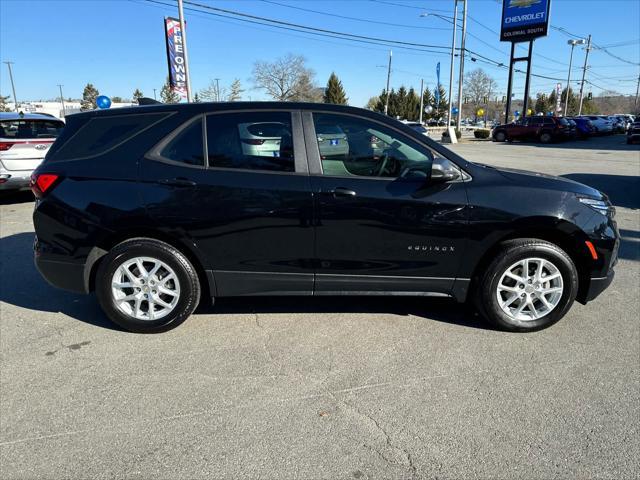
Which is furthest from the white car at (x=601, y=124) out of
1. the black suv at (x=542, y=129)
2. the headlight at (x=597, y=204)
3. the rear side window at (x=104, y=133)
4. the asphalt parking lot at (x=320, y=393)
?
the rear side window at (x=104, y=133)

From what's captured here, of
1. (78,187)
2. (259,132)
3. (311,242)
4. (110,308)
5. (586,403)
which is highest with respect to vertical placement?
(259,132)

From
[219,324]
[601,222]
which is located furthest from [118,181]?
[601,222]

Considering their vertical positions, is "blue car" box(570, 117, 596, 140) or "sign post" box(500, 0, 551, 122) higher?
"sign post" box(500, 0, 551, 122)

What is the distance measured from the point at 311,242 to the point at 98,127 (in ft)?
6.49

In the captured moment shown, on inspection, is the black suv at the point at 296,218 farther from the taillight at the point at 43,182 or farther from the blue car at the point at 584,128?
the blue car at the point at 584,128

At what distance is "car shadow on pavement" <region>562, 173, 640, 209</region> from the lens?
9367 mm

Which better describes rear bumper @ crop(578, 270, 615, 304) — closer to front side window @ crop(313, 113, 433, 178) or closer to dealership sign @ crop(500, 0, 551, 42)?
front side window @ crop(313, 113, 433, 178)

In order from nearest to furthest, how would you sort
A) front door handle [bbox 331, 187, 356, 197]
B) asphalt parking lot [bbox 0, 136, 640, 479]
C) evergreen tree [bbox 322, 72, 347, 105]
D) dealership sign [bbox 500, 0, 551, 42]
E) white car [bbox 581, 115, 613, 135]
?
asphalt parking lot [bbox 0, 136, 640, 479], front door handle [bbox 331, 187, 356, 197], dealership sign [bbox 500, 0, 551, 42], white car [bbox 581, 115, 613, 135], evergreen tree [bbox 322, 72, 347, 105]

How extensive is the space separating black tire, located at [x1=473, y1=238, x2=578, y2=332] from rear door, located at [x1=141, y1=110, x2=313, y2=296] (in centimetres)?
138

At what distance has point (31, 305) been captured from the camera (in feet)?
13.9

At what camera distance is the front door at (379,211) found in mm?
3404

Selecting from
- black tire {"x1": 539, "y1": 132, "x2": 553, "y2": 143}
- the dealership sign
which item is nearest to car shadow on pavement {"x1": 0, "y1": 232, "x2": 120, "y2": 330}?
black tire {"x1": 539, "y1": 132, "x2": 553, "y2": 143}

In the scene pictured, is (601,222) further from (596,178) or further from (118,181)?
(596,178)

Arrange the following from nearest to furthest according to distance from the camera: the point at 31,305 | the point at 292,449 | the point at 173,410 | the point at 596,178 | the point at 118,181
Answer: the point at 292,449, the point at 173,410, the point at 118,181, the point at 31,305, the point at 596,178
